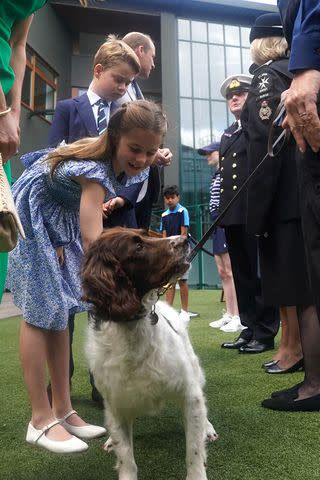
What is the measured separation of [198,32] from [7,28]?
2154 cm

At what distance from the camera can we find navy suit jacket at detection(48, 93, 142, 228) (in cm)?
321

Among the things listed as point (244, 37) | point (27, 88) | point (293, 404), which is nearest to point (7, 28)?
point (293, 404)

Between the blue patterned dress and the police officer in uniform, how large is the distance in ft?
7.64

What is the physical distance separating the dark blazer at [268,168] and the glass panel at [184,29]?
19.1 meters

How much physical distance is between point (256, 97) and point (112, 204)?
148 centimetres

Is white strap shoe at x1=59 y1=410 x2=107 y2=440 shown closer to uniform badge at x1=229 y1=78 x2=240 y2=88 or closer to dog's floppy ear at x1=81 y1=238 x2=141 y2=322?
dog's floppy ear at x1=81 y1=238 x2=141 y2=322

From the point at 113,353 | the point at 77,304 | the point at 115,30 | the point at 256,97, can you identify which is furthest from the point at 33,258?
the point at 115,30

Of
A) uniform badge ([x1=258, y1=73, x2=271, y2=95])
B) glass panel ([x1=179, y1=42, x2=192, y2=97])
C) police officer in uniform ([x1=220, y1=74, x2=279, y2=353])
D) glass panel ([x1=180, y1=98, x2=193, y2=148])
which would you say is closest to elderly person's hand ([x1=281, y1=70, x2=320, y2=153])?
uniform badge ([x1=258, y1=73, x2=271, y2=95])

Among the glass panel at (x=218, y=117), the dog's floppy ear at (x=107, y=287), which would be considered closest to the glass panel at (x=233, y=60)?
the glass panel at (x=218, y=117)

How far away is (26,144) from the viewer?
1584cm

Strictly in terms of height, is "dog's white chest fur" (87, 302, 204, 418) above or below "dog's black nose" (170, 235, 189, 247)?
below

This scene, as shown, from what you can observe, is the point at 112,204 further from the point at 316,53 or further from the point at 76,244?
the point at 316,53

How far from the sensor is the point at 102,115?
3244 millimetres

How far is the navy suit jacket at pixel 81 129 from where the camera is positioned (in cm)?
321
